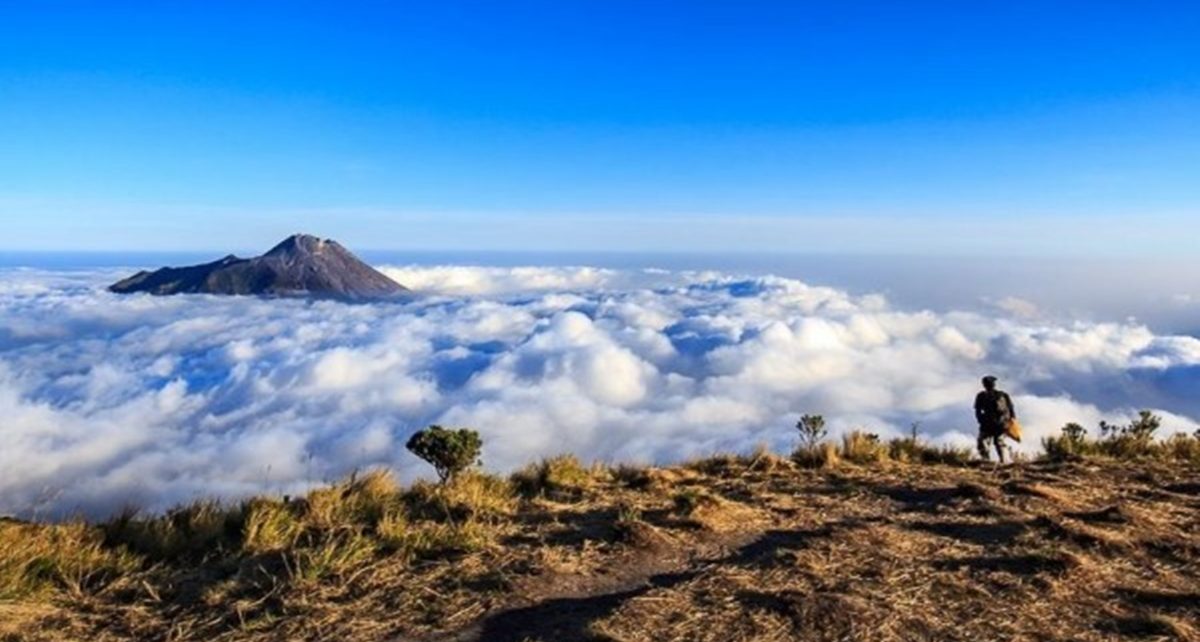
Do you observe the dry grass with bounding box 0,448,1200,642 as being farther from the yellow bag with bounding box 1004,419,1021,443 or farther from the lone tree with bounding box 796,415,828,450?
the yellow bag with bounding box 1004,419,1021,443

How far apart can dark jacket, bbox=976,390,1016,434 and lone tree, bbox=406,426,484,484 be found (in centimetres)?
800

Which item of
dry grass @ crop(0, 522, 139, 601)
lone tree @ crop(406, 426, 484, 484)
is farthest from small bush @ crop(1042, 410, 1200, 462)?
dry grass @ crop(0, 522, 139, 601)

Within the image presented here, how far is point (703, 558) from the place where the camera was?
6.97 meters

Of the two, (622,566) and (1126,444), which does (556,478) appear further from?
(1126,444)

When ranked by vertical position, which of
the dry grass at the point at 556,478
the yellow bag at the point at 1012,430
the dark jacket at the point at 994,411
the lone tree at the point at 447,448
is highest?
the dark jacket at the point at 994,411

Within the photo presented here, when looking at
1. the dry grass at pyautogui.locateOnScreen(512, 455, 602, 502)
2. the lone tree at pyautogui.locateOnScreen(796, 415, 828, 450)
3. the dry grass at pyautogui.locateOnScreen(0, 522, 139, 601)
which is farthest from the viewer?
the lone tree at pyautogui.locateOnScreen(796, 415, 828, 450)

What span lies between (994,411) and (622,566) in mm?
8974

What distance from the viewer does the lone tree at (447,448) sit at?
39.8ft

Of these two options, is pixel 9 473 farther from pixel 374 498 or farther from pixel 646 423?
pixel 374 498

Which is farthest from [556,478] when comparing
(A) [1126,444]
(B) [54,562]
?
(A) [1126,444]

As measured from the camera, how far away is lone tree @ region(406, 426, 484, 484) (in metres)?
12.1

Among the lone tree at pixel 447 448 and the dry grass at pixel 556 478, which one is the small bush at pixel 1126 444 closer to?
the dry grass at pixel 556 478

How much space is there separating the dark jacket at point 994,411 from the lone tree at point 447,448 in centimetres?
800

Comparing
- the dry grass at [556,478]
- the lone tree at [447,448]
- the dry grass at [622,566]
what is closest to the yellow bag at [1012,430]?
the dry grass at [622,566]
